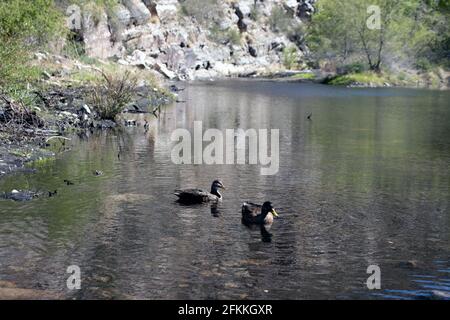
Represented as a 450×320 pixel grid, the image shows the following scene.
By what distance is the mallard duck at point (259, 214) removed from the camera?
66.1ft

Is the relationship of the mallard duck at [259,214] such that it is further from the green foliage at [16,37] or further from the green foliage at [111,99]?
the green foliage at [111,99]

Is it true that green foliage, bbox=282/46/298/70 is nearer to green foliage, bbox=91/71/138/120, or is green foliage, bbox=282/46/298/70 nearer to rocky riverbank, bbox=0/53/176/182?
rocky riverbank, bbox=0/53/176/182

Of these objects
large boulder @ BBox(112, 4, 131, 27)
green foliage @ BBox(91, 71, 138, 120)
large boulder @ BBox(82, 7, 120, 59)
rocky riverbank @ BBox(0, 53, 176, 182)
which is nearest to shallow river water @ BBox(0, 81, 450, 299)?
rocky riverbank @ BBox(0, 53, 176, 182)

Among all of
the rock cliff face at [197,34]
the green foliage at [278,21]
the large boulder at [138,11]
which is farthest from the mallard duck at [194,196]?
the green foliage at [278,21]

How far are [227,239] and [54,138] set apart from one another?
2006 centimetres

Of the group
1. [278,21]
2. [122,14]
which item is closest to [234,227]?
[122,14]

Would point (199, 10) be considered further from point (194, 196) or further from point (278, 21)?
point (194, 196)

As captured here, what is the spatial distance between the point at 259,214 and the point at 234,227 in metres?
0.87

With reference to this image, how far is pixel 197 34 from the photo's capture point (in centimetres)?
14562

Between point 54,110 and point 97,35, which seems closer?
point 54,110

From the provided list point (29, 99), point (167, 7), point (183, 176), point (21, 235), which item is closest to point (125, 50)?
point (167, 7)

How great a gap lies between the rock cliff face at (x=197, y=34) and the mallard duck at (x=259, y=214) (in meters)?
63.9

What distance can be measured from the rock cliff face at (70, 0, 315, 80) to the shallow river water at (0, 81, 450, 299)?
54762 millimetres
